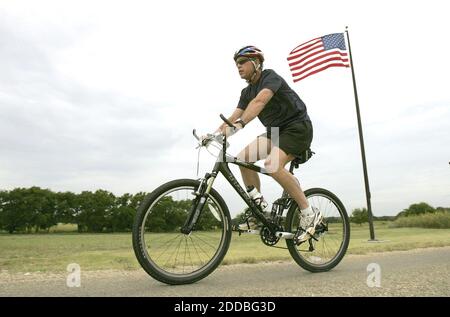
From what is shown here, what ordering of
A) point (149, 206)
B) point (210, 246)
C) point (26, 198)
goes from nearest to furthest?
point (149, 206)
point (210, 246)
point (26, 198)

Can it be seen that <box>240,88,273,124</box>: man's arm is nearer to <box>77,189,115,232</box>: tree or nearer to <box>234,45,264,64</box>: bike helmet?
<box>234,45,264,64</box>: bike helmet

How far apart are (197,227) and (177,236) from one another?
0.65ft

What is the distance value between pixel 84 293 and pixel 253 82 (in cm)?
263

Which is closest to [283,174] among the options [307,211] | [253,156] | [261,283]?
[253,156]

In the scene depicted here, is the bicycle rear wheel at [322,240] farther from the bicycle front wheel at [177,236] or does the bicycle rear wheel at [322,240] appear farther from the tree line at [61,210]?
the tree line at [61,210]

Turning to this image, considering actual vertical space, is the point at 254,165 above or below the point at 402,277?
above

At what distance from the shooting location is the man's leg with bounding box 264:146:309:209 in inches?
169

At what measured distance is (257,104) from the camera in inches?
163

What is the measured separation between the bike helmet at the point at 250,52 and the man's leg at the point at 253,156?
89 cm

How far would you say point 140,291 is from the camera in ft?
11.1

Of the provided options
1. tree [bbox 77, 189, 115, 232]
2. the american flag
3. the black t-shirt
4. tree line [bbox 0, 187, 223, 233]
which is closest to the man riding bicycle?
the black t-shirt

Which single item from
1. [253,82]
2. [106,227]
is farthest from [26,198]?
[253,82]
